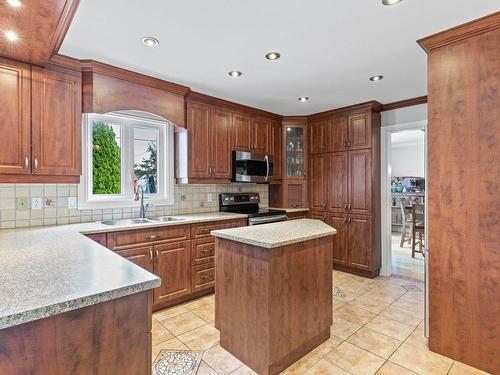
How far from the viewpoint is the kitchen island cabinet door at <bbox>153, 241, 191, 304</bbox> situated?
9.31 ft

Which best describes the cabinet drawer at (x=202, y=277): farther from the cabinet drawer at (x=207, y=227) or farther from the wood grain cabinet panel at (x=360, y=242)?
the wood grain cabinet panel at (x=360, y=242)

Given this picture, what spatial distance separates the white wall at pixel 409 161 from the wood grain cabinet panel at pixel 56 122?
944cm

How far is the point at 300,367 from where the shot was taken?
2.00m

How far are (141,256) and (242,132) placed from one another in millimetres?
2193

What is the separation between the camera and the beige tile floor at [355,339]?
1.97 metres

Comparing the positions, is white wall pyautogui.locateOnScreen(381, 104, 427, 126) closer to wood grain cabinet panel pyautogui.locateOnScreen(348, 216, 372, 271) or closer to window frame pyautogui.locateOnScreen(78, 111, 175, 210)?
Answer: wood grain cabinet panel pyautogui.locateOnScreen(348, 216, 372, 271)

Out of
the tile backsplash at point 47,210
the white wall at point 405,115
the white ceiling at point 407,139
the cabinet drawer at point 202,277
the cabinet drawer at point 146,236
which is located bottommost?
the cabinet drawer at point 202,277

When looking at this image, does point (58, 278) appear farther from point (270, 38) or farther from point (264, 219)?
point (264, 219)

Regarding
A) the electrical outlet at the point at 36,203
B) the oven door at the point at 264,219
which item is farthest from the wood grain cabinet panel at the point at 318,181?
the electrical outlet at the point at 36,203

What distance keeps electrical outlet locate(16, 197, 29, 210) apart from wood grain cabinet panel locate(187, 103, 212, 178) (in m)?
1.60

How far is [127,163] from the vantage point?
10.8 feet

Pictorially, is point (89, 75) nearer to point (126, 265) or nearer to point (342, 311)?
point (126, 265)

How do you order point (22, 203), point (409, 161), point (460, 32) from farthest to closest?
point (409, 161) < point (22, 203) < point (460, 32)

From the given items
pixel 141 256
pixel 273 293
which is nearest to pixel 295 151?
pixel 141 256
